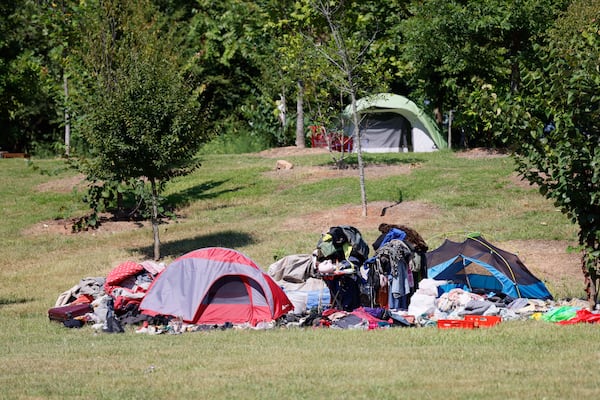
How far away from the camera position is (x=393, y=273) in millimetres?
13836

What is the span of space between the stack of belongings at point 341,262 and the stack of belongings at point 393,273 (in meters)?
0.18

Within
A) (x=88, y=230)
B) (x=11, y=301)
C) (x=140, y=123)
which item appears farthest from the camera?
(x=88, y=230)

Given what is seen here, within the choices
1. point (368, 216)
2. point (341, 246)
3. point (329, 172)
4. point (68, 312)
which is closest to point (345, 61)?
point (368, 216)

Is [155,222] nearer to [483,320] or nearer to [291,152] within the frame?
[483,320]

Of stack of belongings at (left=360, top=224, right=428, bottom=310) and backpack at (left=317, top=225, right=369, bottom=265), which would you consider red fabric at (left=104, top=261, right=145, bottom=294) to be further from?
stack of belongings at (left=360, top=224, right=428, bottom=310)

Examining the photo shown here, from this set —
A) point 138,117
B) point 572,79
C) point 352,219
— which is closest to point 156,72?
point 138,117

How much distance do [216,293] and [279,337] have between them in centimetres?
195

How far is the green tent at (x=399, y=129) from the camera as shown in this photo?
114 feet

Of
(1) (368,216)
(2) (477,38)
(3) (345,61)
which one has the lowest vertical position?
(1) (368,216)

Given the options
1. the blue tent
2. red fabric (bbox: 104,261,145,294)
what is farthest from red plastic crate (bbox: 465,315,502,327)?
red fabric (bbox: 104,261,145,294)

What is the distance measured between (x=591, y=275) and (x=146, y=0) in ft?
57.3

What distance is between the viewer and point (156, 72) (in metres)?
19.0

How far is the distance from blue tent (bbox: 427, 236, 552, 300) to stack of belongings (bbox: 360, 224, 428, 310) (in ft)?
4.85

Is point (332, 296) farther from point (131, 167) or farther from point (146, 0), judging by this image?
point (146, 0)
